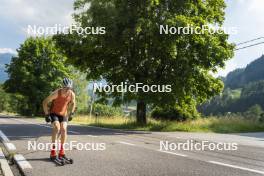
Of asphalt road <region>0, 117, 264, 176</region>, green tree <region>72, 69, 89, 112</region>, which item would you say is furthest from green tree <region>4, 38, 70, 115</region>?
asphalt road <region>0, 117, 264, 176</region>

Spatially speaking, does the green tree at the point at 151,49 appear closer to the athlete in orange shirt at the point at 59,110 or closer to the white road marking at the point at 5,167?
the athlete in orange shirt at the point at 59,110

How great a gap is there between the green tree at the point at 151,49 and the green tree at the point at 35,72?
35.2 meters

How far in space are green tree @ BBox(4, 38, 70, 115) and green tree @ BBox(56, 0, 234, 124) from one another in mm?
35168

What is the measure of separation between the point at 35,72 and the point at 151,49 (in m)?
40.9

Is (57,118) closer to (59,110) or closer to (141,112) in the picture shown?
(59,110)

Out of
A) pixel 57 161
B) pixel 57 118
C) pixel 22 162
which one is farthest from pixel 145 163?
pixel 22 162

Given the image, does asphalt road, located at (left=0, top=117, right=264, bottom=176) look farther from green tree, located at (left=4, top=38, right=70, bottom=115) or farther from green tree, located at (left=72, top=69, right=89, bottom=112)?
green tree, located at (left=72, top=69, right=89, bottom=112)

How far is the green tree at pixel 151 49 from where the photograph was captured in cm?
2305

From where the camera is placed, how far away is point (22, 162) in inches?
327

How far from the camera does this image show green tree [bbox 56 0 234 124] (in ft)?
75.6

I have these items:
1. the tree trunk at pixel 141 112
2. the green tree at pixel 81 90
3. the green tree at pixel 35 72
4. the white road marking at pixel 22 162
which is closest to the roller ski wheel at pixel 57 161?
the white road marking at pixel 22 162

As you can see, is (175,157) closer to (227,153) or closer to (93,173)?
(227,153)

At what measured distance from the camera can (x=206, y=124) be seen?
2662 cm

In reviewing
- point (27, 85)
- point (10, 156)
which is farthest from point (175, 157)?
point (27, 85)
